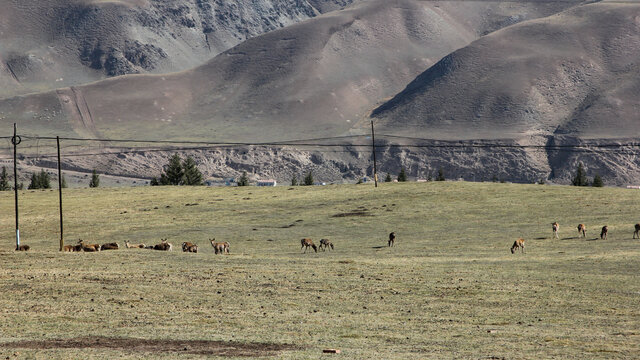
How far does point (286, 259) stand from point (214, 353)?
92.5 feet

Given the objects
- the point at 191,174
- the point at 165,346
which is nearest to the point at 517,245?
the point at 165,346

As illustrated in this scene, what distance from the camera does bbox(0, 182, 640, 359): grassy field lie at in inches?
1001

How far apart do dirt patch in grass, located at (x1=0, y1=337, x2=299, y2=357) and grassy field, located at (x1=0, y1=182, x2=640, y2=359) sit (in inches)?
2.2

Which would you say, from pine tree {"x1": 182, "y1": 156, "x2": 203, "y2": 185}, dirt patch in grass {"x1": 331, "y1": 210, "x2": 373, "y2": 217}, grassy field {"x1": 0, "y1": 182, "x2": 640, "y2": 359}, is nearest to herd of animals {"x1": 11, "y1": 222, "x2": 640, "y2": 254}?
grassy field {"x1": 0, "y1": 182, "x2": 640, "y2": 359}

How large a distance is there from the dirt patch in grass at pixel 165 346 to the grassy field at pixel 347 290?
0.06 meters

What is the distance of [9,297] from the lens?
34.0 meters

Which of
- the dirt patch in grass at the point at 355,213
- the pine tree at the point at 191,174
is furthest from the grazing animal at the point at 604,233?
the pine tree at the point at 191,174

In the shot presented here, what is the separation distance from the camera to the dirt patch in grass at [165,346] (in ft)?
79.0

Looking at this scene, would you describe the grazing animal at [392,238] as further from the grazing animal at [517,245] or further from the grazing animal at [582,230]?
the grazing animal at [582,230]

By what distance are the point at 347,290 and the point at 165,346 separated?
1419cm

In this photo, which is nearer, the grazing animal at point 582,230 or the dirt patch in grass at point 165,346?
the dirt patch in grass at point 165,346

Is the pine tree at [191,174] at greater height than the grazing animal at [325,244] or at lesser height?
greater

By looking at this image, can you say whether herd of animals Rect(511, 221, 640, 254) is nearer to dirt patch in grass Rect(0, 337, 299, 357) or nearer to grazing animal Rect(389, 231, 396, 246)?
grazing animal Rect(389, 231, 396, 246)

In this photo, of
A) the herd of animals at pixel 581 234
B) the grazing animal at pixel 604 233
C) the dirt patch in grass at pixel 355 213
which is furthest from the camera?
the dirt patch in grass at pixel 355 213
